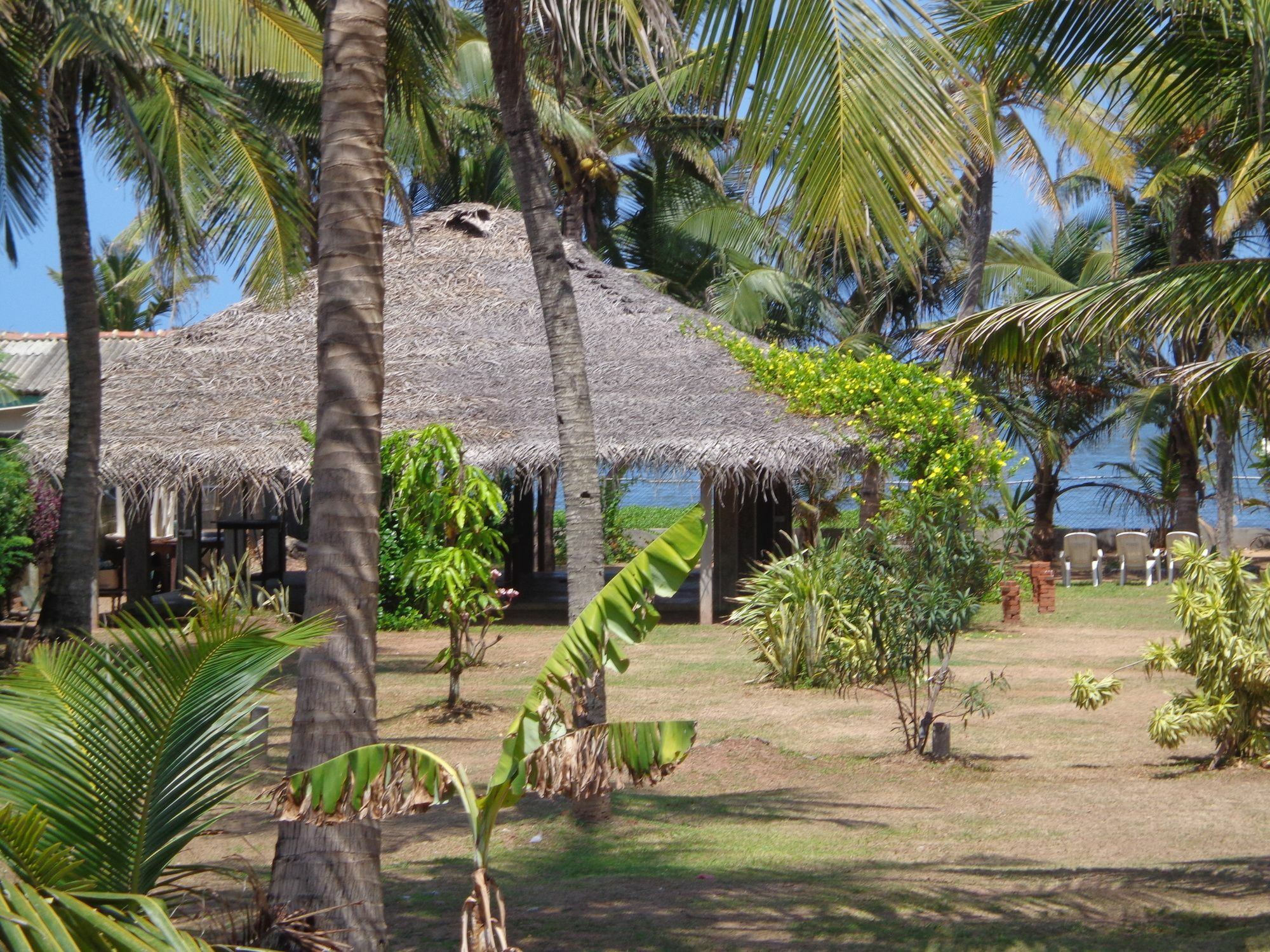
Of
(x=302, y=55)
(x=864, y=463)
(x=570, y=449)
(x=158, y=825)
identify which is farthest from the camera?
(x=864, y=463)

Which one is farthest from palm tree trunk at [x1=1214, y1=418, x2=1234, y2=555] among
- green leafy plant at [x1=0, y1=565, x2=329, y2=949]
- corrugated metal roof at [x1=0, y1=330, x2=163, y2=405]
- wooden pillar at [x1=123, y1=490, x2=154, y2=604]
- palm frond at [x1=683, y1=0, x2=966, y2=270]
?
green leafy plant at [x1=0, y1=565, x2=329, y2=949]

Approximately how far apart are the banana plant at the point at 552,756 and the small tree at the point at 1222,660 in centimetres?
510

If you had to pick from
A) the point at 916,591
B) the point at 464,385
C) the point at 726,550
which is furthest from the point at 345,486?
the point at 726,550

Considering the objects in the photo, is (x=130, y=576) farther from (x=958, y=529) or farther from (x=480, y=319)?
(x=958, y=529)

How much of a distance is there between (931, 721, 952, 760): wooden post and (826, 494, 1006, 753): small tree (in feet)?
0.19

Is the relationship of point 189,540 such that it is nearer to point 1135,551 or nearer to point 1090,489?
point 1135,551

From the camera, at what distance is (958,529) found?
7895 millimetres

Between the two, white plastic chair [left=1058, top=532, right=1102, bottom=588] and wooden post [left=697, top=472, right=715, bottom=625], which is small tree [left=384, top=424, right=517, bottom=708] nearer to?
wooden post [left=697, top=472, right=715, bottom=625]

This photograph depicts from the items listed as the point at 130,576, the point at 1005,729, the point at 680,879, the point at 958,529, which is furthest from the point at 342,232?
the point at 130,576

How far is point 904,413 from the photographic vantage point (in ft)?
45.5

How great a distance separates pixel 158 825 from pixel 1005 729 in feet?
23.8

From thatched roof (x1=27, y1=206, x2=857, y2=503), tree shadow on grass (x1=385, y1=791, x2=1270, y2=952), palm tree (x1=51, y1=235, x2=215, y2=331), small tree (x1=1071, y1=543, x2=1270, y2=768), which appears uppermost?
palm tree (x1=51, y1=235, x2=215, y2=331)

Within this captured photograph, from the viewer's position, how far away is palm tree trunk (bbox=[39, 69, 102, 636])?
9484 mm

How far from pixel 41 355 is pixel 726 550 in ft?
43.6
